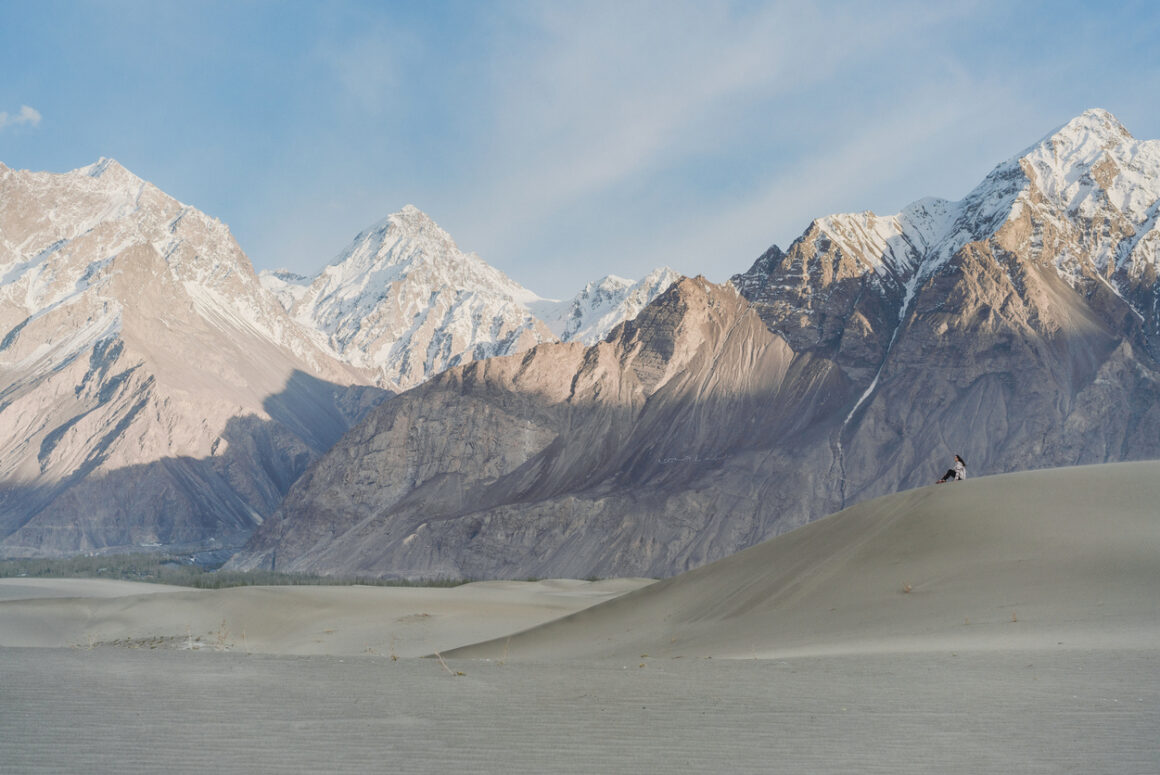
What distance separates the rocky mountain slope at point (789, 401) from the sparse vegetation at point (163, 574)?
999 centimetres

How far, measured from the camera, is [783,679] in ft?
35.2

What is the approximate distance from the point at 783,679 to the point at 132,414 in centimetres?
14539

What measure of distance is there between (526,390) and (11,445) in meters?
80.3

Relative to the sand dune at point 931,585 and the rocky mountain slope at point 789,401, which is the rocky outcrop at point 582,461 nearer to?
the rocky mountain slope at point 789,401

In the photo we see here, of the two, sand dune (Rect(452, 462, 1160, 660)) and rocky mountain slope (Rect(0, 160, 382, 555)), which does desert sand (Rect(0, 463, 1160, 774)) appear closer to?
sand dune (Rect(452, 462, 1160, 660))

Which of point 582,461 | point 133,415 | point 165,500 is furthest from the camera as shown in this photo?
point 133,415

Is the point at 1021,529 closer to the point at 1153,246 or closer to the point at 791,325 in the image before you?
the point at 791,325

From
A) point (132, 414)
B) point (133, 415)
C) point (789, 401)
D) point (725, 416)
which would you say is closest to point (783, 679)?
point (725, 416)

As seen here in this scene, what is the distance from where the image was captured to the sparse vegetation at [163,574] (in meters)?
69.6

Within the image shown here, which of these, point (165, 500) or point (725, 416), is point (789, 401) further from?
point (165, 500)

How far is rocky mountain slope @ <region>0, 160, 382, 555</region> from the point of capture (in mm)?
129125

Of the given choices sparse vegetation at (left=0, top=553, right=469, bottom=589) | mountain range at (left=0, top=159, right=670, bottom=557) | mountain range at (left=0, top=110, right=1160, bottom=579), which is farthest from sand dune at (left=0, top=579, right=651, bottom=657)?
mountain range at (left=0, top=159, right=670, bottom=557)

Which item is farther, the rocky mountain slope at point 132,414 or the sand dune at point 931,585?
the rocky mountain slope at point 132,414

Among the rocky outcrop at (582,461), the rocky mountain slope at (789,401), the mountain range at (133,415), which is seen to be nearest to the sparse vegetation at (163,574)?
the rocky outcrop at (582,461)
